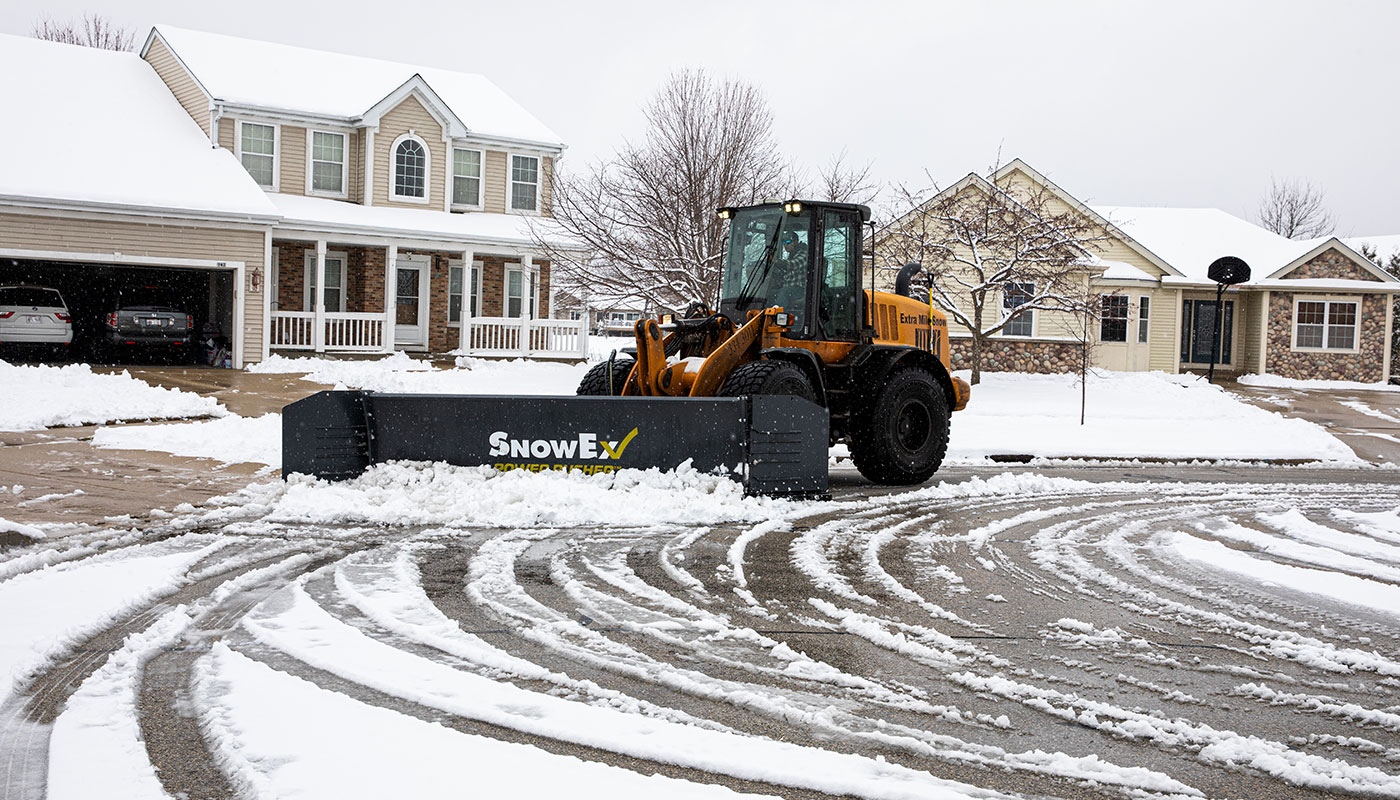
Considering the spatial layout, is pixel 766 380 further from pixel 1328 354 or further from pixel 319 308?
pixel 1328 354

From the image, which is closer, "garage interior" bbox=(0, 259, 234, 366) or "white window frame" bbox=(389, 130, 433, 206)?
"garage interior" bbox=(0, 259, 234, 366)

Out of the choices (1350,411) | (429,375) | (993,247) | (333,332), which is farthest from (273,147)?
(1350,411)

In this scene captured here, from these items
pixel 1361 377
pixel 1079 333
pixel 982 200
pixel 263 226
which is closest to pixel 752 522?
pixel 263 226

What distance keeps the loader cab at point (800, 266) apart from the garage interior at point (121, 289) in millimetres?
16082

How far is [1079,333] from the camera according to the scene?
30.6 metres

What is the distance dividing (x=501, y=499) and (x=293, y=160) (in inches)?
800

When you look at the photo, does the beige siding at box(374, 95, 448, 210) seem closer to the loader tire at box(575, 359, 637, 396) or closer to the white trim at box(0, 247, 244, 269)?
the white trim at box(0, 247, 244, 269)

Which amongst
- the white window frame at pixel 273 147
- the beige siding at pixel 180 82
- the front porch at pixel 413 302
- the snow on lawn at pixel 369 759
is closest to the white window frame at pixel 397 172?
the front porch at pixel 413 302

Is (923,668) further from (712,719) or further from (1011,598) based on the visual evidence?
(1011,598)

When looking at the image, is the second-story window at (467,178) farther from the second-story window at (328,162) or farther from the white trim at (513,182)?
the second-story window at (328,162)

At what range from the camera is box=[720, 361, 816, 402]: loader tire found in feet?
33.6

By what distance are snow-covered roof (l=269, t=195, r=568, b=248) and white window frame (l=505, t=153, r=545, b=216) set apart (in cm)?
64

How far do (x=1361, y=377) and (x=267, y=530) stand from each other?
31.8m

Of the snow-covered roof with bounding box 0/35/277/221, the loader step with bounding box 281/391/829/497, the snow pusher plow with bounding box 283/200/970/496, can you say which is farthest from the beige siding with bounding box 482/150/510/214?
the loader step with bounding box 281/391/829/497
